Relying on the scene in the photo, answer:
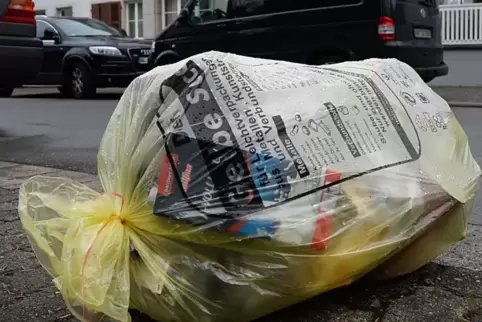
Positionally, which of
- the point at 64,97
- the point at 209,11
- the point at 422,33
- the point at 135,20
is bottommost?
the point at 64,97

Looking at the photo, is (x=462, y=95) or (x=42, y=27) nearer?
(x=462, y=95)

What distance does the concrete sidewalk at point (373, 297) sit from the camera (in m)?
2.32

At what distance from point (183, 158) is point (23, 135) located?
5.26 m

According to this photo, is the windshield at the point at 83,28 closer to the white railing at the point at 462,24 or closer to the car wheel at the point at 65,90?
the car wheel at the point at 65,90

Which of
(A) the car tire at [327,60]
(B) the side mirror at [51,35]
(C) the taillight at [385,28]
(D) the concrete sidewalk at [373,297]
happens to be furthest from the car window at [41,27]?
(D) the concrete sidewalk at [373,297]

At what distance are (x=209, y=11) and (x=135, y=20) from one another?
12.2 meters

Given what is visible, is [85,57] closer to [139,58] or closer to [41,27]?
[139,58]

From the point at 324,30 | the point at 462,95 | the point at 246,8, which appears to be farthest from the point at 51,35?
the point at 462,95

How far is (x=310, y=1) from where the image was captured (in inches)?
360

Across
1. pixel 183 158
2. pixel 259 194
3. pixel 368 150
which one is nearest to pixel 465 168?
pixel 368 150

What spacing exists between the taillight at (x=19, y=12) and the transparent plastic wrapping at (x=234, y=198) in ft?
13.0

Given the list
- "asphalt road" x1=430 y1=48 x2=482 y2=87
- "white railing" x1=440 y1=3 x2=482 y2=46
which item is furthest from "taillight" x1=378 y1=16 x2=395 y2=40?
"white railing" x1=440 y1=3 x2=482 y2=46

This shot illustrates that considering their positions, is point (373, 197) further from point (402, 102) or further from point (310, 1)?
point (310, 1)

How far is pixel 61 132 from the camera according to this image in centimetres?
738
